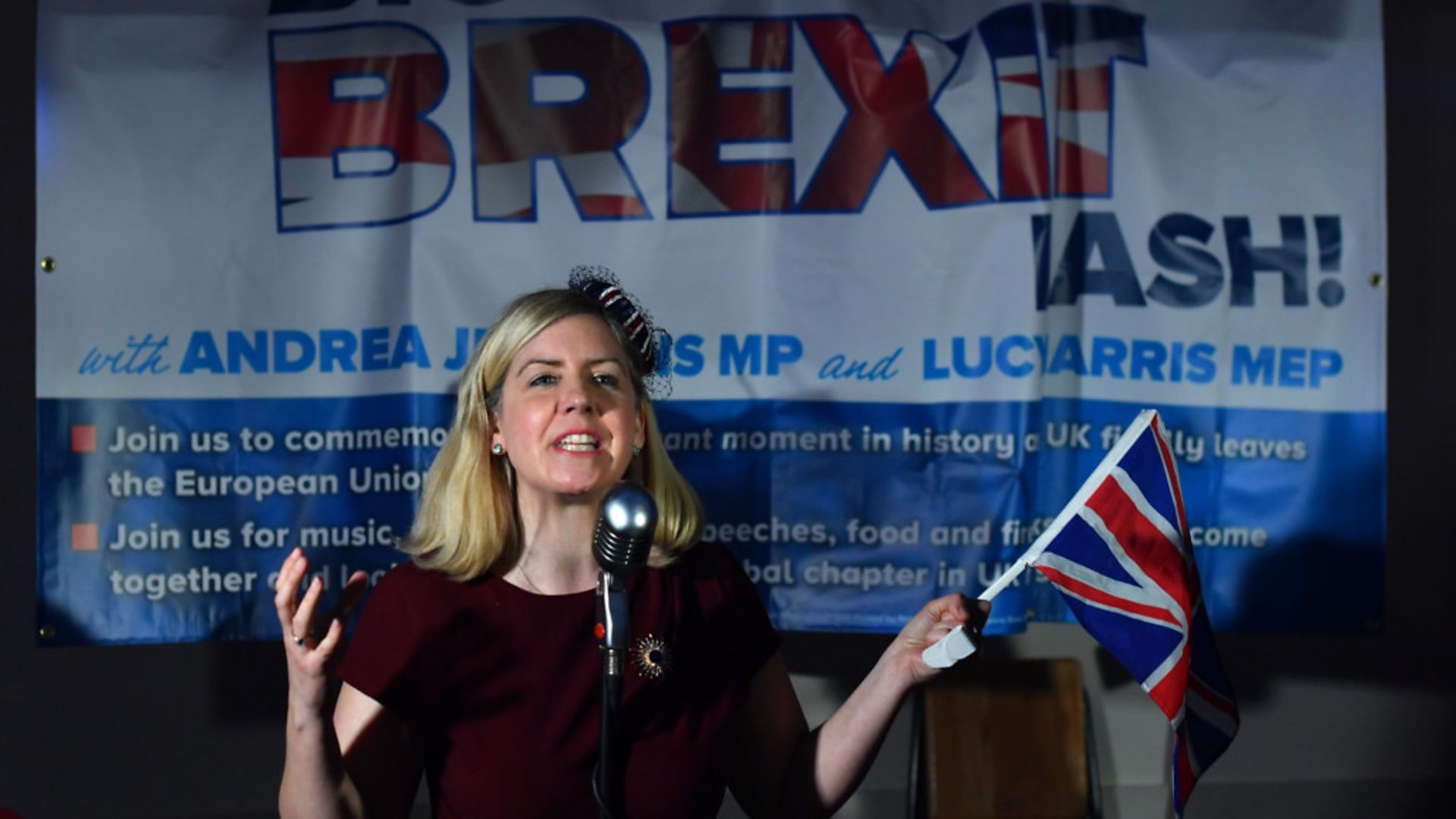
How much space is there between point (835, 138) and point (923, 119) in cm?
19

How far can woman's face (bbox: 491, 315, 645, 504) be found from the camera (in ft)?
6.19

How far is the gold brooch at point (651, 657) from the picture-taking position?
1964 millimetres

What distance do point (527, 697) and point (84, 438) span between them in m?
1.41

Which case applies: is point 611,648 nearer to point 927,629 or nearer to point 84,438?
point 927,629

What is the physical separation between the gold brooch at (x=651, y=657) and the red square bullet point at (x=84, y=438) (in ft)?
4.76

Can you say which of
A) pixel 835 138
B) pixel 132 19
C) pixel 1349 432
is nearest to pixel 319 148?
pixel 132 19

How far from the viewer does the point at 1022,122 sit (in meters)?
2.84

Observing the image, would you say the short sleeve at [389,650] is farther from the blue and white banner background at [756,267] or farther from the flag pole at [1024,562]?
the blue and white banner background at [756,267]

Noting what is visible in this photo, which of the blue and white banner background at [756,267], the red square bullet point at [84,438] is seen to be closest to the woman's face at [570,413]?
the blue and white banner background at [756,267]

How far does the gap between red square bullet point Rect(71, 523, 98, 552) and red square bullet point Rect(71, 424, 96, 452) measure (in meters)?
0.16

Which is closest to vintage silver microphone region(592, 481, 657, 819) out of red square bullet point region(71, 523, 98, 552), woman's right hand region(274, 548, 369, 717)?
woman's right hand region(274, 548, 369, 717)

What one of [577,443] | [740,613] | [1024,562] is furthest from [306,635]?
[1024,562]

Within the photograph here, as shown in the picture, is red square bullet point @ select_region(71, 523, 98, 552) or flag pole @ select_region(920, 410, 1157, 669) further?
red square bullet point @ select_region(71, 523, 98, 552)

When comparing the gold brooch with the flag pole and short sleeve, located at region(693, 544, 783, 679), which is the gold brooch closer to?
short sleeve, located at region(693, 544, 783, 679)
